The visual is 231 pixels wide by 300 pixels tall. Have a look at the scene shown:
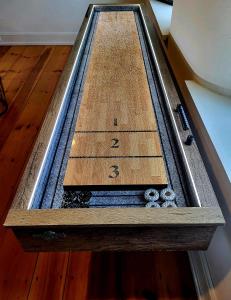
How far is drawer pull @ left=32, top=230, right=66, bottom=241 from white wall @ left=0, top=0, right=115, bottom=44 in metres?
3.74

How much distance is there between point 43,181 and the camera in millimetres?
866

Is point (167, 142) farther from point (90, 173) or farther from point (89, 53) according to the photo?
point (89, 53)

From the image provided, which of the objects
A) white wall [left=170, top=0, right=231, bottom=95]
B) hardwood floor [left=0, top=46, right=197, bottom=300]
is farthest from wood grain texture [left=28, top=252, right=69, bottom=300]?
white wall [left=170, top=0, right=231, bottom=95]

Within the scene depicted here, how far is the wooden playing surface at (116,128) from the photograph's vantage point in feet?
2.85

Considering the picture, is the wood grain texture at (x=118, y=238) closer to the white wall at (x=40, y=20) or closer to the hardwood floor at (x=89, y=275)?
the hardwood floor at (x=89, y=275)

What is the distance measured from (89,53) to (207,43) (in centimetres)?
73

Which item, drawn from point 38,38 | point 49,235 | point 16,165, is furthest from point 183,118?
point 38,38

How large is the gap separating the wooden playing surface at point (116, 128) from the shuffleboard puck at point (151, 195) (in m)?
0.03

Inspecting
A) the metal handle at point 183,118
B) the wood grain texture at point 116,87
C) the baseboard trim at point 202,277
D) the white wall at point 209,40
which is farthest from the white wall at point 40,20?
the baseboard trim at point 202,277

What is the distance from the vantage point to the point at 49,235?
2.44ft

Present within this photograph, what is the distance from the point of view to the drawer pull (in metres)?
0.74

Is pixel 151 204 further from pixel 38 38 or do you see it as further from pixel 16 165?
pixel 38 38

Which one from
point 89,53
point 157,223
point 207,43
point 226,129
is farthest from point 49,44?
point 157,223

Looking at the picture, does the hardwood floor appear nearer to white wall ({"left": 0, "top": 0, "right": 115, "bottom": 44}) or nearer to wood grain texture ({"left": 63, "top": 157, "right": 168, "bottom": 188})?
wood grain texture ({"left": 63, "top": 157, "right": 168, "bottom": 188})
